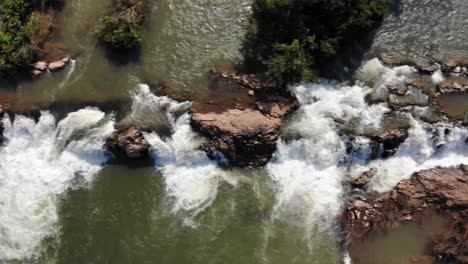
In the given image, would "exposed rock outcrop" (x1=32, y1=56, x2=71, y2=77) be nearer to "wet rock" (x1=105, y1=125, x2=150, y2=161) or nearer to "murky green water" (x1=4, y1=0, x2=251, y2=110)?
"murky green water" (x1=4, y1=0, x2=251, y2=110)

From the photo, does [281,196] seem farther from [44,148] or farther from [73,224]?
[44,148]

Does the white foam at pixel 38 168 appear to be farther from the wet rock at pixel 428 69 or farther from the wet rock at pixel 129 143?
the wet rock at pixel 428 69

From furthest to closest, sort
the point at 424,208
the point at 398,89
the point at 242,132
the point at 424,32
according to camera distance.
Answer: the point at 424,32, the point at 398,89, the point at 242,132, the point at 424,208

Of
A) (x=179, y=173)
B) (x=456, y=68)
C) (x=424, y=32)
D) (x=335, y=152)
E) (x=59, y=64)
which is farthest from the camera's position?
(x=424, y=32)

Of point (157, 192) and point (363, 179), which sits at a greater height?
point (363, 179)

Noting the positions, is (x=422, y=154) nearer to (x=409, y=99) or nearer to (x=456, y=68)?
(x=409, y=99)

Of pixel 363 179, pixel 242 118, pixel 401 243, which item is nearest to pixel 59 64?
pixel 242 118

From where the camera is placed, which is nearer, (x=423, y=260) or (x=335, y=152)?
(x=423, y=260)
